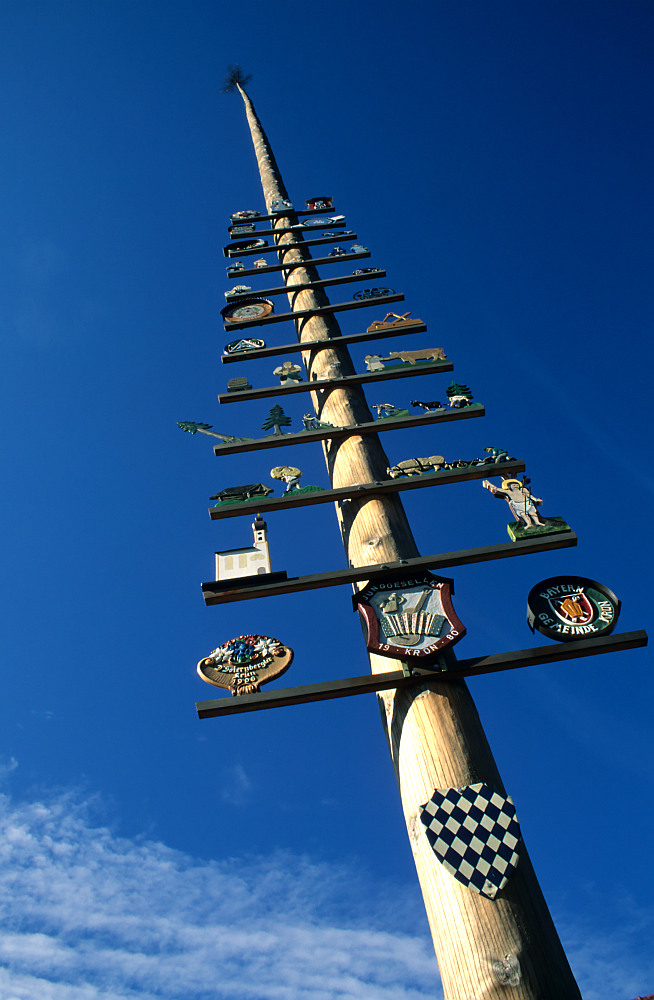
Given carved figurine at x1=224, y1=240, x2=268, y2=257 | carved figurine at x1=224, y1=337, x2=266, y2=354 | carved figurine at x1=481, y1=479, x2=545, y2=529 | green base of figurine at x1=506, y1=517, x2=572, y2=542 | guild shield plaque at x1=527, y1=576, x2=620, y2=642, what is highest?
carved figurine at x1=224, y1=240, x2=268, y2=257

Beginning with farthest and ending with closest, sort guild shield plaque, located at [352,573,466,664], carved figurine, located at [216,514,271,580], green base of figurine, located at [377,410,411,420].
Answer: green base of figurine, located at [377,410,411,420], carved figurine, located at [216,514,271,580], guild shield plaque, located at [352,573,466,664]

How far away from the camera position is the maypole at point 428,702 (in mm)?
2812

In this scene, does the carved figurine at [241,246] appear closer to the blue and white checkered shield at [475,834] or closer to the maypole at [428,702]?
the maypole at [428,702]

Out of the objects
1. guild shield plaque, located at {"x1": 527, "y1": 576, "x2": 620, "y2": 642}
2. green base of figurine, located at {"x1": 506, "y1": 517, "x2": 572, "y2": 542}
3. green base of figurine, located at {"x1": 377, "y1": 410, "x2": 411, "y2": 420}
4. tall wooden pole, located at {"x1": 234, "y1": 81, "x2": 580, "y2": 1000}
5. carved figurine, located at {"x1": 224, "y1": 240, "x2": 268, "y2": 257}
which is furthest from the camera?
carved figurine, located at {"x1": 224, "y1": 240, "x2": 268, "y2": 257}

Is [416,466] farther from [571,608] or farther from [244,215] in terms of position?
[244,215]

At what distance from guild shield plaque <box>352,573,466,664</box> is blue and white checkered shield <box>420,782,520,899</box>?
73 centimetres

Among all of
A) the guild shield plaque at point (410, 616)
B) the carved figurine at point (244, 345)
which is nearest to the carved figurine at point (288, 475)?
the guild shield plaque at point (410, 616)

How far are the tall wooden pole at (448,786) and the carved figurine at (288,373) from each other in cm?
126

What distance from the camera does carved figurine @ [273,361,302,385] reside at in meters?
6.35

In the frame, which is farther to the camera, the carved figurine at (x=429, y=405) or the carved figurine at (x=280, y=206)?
the carved figurine at (x=280, y=206)

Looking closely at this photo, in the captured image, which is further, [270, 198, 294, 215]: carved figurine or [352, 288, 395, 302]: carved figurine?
[270, 198, 294, 215]: carved figurine

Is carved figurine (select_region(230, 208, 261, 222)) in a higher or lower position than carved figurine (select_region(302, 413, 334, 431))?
higher

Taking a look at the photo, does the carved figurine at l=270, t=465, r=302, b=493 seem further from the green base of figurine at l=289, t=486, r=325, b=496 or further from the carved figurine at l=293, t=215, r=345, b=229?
the carved figurine at l=293, t=215, r=345, b=229

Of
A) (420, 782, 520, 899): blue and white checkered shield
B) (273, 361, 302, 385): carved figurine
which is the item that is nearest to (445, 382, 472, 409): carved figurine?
(273, 361, 302, 385): carved figurine
